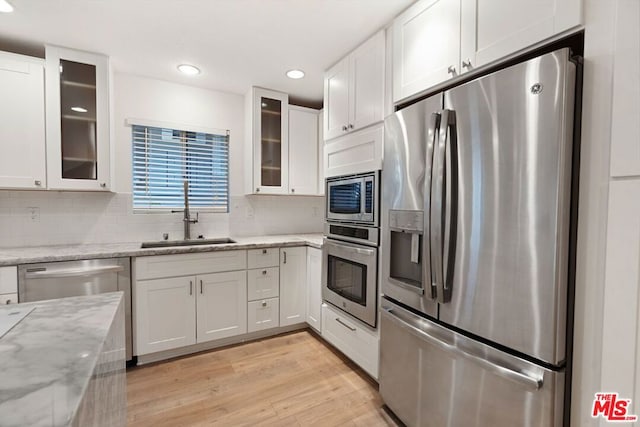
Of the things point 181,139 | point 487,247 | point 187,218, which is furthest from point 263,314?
point 487,247

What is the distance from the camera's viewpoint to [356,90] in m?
2.20

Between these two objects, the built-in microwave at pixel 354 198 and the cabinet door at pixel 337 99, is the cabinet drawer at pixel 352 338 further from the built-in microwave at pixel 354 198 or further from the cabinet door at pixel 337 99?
the cabinet door at pixel 337 99

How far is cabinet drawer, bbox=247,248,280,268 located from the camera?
2.76 m

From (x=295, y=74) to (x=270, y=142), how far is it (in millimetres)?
737

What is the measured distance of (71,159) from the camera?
2346 mm

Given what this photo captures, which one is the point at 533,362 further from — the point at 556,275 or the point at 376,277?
the point at 376,277

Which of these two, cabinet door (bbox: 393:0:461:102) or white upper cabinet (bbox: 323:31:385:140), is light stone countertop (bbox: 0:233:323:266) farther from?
cabinet door (bbox: 393:0:461:102)

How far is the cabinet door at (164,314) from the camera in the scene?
2342mm

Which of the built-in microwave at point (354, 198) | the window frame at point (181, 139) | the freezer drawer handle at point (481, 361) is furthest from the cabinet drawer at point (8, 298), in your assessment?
the freezer drawer handle at point (481, 361)

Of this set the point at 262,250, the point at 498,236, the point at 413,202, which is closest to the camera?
the point at 498,236

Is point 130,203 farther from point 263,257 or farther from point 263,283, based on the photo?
point 263,283

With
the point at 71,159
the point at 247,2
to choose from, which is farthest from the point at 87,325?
the point at 71,159

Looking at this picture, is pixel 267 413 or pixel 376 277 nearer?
pixel 267 413

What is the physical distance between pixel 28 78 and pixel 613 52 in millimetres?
3363
